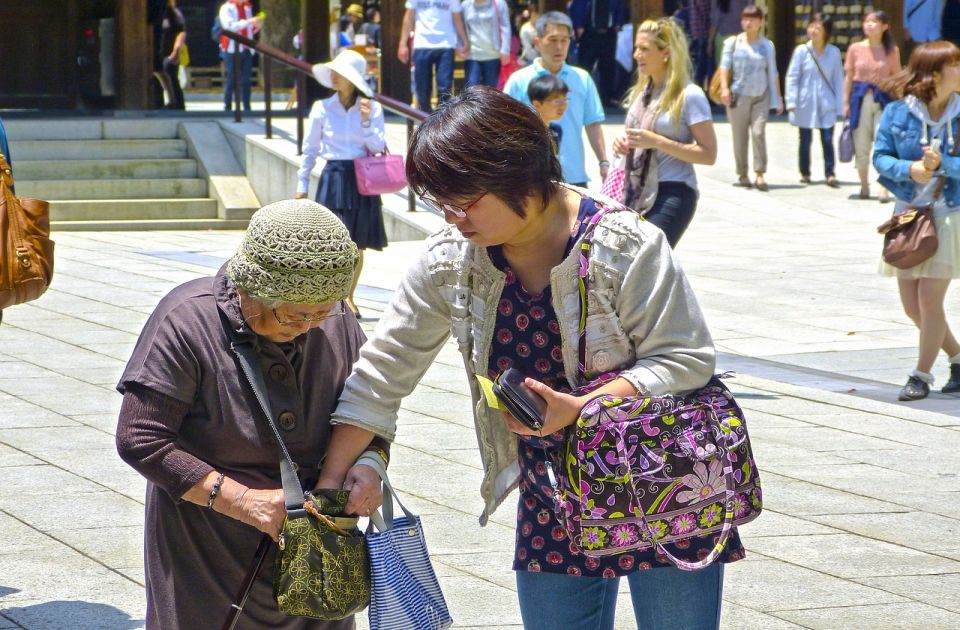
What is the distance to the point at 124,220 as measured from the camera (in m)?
15.1

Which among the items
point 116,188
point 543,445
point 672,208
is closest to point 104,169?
point 116,188

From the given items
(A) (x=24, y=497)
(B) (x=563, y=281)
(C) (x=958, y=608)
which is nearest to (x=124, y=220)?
(A) (x=24, y=497)

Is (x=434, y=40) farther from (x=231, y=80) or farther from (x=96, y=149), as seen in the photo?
(x=231, y=80)

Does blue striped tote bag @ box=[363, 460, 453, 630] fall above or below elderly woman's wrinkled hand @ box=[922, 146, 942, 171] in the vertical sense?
below

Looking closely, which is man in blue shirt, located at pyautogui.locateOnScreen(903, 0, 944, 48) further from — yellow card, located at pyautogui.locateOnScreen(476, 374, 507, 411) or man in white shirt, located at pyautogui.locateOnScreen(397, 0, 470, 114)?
yellow card, located at pyautogui.locateOnScreen(476, 374, 507, 411)

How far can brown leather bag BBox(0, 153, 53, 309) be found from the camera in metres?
4.33

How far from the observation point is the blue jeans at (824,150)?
1684 centimetres

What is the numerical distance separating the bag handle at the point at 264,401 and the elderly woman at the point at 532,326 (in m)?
0.10

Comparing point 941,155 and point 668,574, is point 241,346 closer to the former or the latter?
point 668,574

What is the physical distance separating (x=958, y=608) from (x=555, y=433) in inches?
83.5

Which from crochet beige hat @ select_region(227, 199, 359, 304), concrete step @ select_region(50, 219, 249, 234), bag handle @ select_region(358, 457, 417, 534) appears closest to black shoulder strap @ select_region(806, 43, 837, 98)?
concrete step @ select_region(50, 219, 249, 234)

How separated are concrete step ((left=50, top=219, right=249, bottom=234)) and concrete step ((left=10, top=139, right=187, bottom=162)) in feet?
3.45

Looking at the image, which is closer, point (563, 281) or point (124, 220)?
point (563, 281)

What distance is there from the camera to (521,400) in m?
2.59
